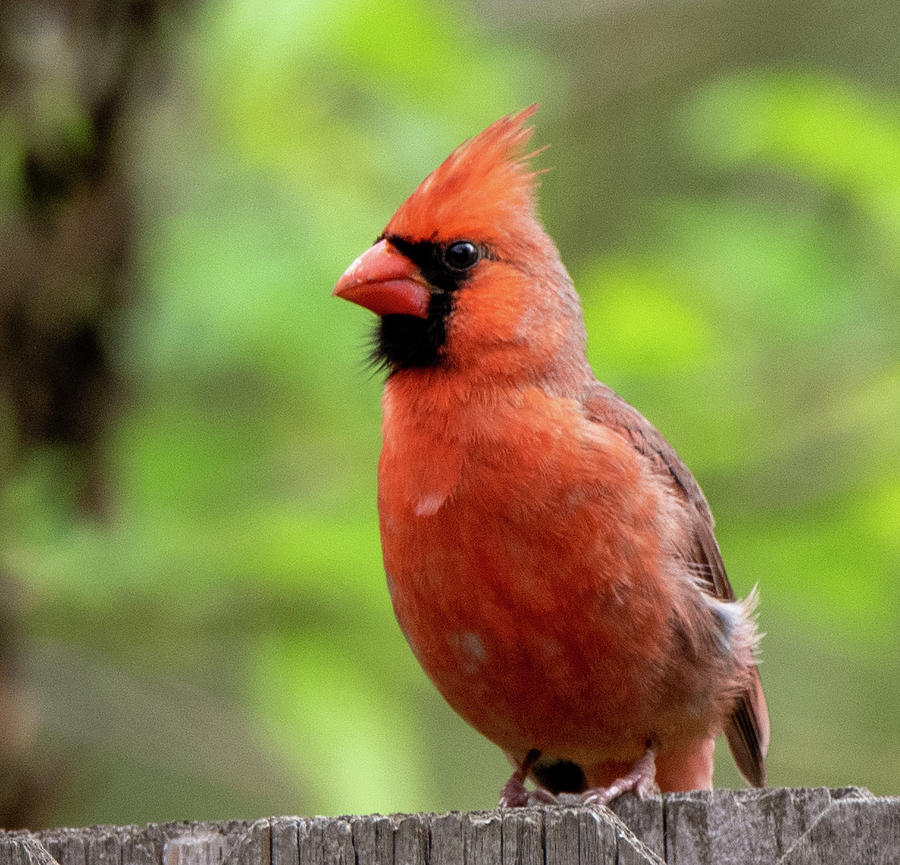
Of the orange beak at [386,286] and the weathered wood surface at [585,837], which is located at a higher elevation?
the orange beak at [386,286]

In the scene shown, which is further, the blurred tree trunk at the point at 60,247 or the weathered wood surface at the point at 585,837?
the blurred tree trunk at the point at 60,247

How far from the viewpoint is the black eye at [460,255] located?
3055mm

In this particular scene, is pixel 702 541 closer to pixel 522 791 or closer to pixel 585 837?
pixel 522 791

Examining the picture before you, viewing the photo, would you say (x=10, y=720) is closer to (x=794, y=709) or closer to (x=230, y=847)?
(x=230, y=847)

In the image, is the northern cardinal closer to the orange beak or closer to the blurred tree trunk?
the orange beak

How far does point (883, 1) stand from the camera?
6316mm

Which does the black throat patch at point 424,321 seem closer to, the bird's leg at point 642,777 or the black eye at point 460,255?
the black eye at point 460,255

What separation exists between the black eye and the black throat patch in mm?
10

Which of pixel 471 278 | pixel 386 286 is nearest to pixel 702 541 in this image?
→ pixel 471 278

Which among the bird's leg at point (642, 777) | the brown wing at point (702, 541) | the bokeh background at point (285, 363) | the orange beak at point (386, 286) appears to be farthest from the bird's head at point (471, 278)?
the bird's leg at point (642, 777)

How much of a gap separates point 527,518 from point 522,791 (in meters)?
0.62

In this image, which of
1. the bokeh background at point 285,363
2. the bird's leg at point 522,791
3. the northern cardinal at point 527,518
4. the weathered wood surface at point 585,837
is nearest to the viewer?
the weathered wood surface at point 585,837

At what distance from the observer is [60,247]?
3723 millimetres

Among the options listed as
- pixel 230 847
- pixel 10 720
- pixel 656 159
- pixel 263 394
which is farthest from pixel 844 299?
pixel 656 159
